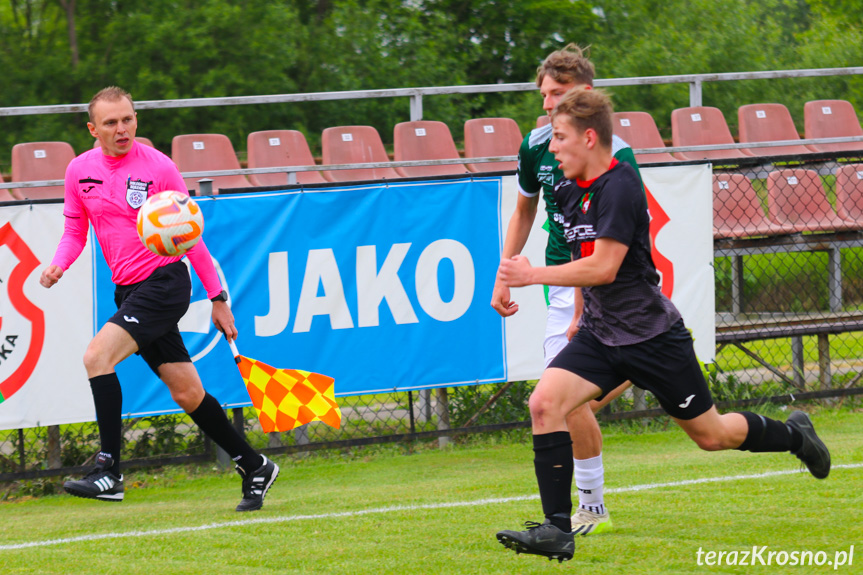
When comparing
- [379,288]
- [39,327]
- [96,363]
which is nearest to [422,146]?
[379,288]

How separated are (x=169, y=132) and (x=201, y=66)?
152 centimetres

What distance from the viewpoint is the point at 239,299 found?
259 inches

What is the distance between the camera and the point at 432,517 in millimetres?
5121

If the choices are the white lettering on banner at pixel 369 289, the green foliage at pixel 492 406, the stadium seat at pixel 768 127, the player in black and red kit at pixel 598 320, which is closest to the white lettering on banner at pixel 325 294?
the white lettering on banner at pixel 369 289

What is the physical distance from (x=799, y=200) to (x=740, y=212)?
2.50 ft

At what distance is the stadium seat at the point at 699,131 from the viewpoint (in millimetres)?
11234

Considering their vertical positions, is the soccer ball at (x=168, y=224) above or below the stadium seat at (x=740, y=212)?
above

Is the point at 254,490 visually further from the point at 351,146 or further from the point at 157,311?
the point at 351,146

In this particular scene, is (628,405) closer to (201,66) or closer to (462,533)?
(462,533)

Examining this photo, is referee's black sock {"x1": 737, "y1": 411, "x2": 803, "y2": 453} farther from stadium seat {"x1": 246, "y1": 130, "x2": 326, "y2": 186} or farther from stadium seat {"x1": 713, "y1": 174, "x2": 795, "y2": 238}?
stadium seat {"x1": 246, "y1": 130, "x2": 326, "y2": 186}

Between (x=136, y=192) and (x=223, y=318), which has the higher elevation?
(x=136, y=192)

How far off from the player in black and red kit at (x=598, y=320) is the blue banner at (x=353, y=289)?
2.82 meters

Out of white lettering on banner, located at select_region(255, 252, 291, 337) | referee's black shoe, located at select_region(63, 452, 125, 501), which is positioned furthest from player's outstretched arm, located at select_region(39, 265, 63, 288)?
white lettering on banner, located at select_region(255, 252, 291, 337)

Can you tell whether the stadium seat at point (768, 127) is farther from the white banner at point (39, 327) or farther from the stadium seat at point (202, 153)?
the white banner at point (39, 327)
